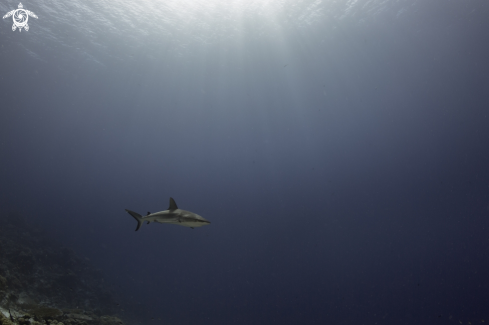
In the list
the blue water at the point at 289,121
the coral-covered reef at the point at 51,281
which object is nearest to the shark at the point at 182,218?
the coral-covered reef at the point at 51,281

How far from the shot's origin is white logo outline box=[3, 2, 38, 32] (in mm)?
19844

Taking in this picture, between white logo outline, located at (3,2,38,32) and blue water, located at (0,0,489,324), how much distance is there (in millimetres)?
734

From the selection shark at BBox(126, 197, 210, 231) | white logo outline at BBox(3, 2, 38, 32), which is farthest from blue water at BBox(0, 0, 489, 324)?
shark at BBox(126, 197, 210, 231)

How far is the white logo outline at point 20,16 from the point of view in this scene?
19844mm

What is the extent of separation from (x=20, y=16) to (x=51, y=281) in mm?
24501

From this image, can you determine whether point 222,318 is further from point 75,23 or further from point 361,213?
point 361,213

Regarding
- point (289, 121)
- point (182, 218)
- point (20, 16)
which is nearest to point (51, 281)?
point (182, 218)

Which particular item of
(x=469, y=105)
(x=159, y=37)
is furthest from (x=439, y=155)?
(x=159, y=37)

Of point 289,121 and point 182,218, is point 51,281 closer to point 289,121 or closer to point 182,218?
point 182,218

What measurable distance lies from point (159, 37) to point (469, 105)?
50765 millimetres

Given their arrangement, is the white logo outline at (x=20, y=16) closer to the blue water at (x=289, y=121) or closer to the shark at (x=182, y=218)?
the blue water at (x=289, y=121)

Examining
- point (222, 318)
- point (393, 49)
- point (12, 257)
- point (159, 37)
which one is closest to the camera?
point (12, 257)

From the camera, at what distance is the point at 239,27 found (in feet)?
70.6

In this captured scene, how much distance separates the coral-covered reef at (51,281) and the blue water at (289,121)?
215 inches
